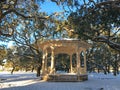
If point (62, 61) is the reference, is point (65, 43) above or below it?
above

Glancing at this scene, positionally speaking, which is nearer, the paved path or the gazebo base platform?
the paved path

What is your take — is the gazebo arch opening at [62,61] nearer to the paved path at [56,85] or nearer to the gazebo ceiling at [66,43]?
the gazebo ceiling at [66,43]

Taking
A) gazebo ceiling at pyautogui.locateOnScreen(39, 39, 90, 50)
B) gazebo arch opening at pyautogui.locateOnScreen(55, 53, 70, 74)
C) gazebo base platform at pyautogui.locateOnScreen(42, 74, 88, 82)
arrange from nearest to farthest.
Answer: gazebo base platform at pyautogui.locateOnScreen(42, 74, 88, 82) < gazebo ceiling at pyautogui.locateOnScreen(39, 39, 90, 50) < gazebo arch opening at pyautogui.locateOnScreen(55, 53, 70, 74)

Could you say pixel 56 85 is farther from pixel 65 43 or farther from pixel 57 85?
pixel 65 43

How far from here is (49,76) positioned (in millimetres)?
18516

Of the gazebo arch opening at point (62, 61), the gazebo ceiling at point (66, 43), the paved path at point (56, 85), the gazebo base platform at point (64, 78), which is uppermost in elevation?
the gazebo ceiling at point (66, 43)

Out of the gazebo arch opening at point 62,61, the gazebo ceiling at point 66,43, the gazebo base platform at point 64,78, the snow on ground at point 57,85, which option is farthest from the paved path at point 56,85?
the gazebo arch opening at point 62,61

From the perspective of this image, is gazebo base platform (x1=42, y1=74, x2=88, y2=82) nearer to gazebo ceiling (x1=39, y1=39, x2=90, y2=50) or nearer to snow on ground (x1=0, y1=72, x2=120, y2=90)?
snow on ground (x1=0, y1=72, x2=120, y2=90)

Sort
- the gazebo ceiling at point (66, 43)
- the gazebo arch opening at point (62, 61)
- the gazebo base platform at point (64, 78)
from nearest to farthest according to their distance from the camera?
1. the gazebo base platform at point (64, 78)
2. the gazebo ceiling at point (66, 43)
3. the gazebo arch opening at point (62, 61)

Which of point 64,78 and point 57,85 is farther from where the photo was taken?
point 64,78

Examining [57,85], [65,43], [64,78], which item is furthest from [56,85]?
[65,43]

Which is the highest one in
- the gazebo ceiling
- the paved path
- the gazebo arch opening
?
the gazebo ceiling

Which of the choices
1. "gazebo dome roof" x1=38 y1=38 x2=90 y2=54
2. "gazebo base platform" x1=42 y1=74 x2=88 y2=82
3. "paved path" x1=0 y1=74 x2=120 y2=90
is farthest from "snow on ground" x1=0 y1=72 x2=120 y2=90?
"gazebo dome roof" x1=38 y1=38 x2=90 y2=54

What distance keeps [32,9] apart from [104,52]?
854 inches
